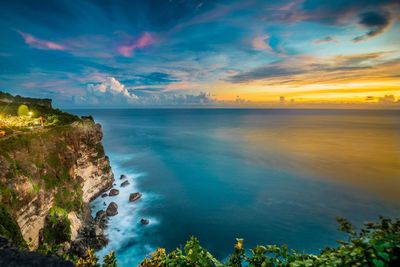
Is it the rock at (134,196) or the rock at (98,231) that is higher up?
the rock at (98,231)

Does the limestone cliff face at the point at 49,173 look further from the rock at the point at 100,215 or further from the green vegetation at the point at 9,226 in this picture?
the rock at the point at 100,215

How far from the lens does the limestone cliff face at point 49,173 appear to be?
21.6 m

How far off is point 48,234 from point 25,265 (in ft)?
79.8

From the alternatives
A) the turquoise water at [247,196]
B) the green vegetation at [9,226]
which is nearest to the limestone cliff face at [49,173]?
the green vegetation at [9,226]

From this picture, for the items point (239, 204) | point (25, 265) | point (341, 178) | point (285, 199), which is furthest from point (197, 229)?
point (341, 178)

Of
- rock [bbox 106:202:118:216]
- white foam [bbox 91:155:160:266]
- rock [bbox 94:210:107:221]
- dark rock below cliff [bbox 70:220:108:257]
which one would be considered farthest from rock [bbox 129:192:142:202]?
dark rock below cliff [bbox 70:220:108:257]

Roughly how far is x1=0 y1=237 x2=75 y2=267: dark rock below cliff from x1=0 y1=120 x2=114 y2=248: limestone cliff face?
1261cm

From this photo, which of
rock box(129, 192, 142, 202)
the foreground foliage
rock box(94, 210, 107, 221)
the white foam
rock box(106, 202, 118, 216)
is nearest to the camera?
the foreground foliage

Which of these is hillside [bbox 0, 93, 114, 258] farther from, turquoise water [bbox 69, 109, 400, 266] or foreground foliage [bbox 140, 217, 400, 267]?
foreground foliage [bbox 140, 217, 400, 267]

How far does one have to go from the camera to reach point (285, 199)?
40.0 meters

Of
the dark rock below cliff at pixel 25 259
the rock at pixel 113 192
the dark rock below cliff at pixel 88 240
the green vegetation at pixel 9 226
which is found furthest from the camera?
the rock at pixel 113 192

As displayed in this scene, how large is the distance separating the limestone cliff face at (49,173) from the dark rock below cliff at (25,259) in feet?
41.4

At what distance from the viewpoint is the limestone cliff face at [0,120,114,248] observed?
70.9 ft

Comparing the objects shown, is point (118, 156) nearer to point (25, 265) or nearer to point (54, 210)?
point (54, 210)
